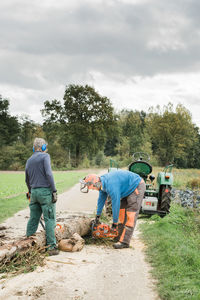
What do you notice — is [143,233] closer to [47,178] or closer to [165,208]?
[165,208]

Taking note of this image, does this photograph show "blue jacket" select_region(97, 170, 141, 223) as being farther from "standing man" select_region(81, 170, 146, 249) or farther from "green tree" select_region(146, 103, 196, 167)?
"green tree" select_region(146, 103, 196, 167)

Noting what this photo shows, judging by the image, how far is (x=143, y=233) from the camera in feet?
25.2

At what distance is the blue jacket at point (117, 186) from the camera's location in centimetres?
620

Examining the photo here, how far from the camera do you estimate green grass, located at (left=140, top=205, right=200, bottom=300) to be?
13.4 feet

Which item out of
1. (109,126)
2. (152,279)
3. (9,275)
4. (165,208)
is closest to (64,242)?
(9,275)

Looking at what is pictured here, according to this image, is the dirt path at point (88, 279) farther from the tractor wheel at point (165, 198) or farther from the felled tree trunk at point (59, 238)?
the tractor wheel at point (165, 198)

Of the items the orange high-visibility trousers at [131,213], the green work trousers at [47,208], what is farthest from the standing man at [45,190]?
the orange high-visibility trousers at [131,213]

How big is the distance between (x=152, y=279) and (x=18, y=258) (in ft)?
7.11

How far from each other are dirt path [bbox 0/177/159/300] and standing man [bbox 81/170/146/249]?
1.45 ft

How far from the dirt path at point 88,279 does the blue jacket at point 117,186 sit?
3.08 feet

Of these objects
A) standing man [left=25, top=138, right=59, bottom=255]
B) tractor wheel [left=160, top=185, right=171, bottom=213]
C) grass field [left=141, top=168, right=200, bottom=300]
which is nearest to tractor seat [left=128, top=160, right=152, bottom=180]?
tractor wheel [left=160, top=185, right=171, bottom=213]

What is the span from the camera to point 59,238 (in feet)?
20.5

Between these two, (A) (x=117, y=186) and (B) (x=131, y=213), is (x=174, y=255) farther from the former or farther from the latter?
(A) (x=117, y=186)

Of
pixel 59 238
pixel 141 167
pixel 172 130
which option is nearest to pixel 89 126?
pixel 172 130
